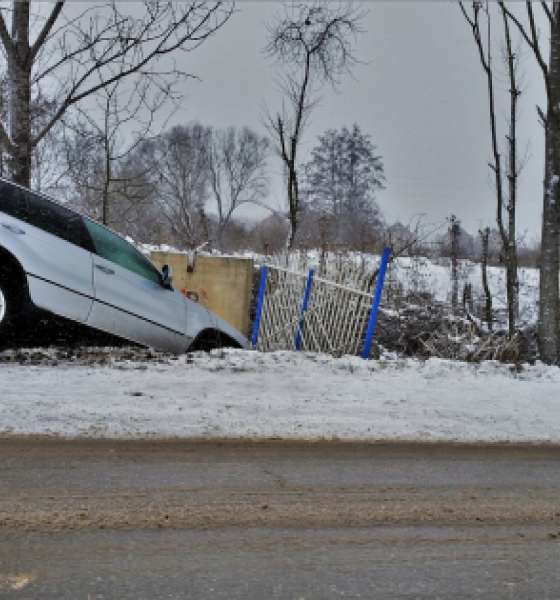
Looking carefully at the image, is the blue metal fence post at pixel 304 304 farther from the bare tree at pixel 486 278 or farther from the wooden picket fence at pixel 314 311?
the bare tree at pixel 486 278

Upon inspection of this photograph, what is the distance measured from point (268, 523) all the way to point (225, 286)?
341 inches

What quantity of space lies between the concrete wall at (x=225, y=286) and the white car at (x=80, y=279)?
3.97 meters

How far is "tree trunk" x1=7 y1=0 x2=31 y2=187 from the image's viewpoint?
8.80 metres

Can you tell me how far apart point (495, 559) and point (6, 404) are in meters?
3.70

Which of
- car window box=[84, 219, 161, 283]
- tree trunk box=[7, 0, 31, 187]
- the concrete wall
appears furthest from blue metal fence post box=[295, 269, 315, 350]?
tree trunk box=[7, 0, 31, 187]

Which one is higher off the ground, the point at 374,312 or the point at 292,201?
the point at 292,201

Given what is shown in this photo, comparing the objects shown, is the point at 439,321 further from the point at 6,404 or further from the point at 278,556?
the point at 278,556

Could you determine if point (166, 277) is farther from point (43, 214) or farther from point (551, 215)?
point (551, 215)

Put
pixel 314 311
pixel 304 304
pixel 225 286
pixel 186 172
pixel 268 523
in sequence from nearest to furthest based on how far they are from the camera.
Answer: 1. pixel 268 523
2. pixel 314 311
3. pixel 304 304
4. pixel 225 286
5. pixel 186 172

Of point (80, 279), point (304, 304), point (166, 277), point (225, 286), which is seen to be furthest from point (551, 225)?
point (80, 279)

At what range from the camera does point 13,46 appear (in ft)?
28.6

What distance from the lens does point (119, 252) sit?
7137mm

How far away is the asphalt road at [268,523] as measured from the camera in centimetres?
278

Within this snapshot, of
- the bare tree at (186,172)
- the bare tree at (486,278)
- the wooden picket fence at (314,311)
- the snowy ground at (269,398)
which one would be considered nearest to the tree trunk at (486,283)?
the bare tree at (486,278)
